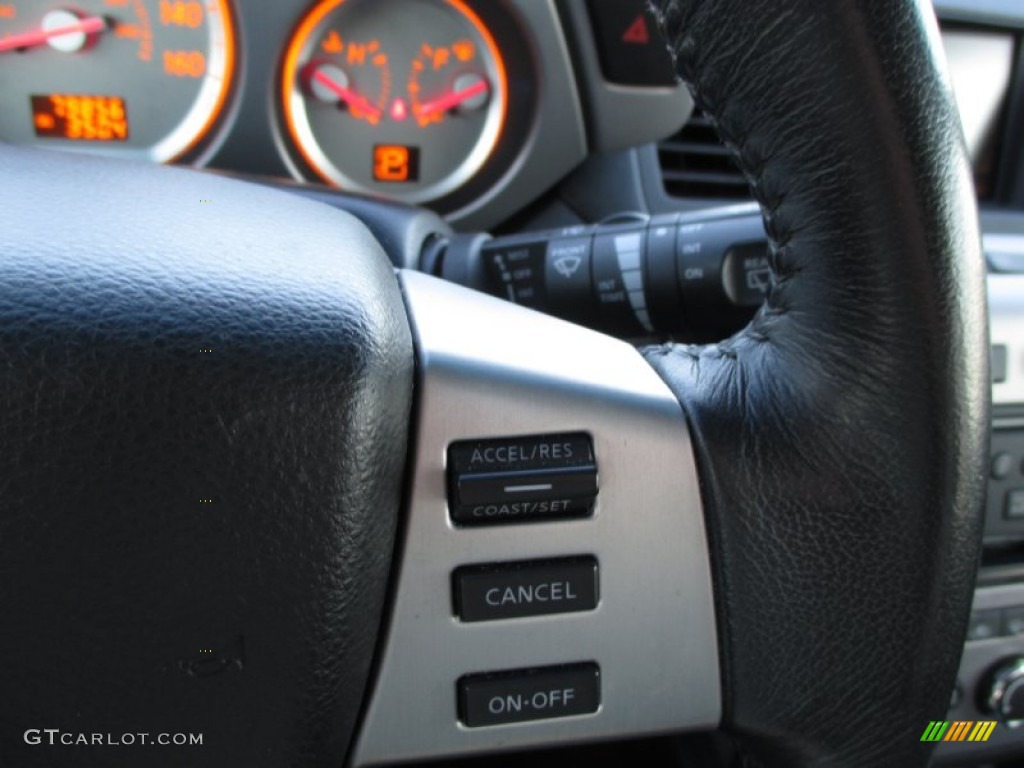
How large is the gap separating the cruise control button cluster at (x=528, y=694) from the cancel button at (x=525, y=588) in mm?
31

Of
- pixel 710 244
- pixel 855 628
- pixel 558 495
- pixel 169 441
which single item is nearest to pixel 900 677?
pixel 855 628

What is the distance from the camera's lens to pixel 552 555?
435 mm

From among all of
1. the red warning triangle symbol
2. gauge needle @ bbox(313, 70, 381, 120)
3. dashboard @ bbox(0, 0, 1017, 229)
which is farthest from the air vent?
gauge needle @ bbox(313, 70, 381, 120)

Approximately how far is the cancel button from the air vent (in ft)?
3.40

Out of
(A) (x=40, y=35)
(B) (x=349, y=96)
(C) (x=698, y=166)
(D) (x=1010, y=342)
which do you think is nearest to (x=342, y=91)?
(B) (x=349, y=96)

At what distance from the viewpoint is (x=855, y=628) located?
43 cm

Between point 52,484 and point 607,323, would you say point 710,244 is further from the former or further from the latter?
point 52,484

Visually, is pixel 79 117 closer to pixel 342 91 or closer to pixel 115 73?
pixel 115 73

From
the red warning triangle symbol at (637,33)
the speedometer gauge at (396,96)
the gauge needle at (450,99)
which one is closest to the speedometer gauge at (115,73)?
the speedometer gauge at (396,96)

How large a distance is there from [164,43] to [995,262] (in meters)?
1.19

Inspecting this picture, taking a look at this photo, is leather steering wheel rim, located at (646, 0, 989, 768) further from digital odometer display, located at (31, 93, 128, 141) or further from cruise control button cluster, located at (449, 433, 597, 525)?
digital odometer display, located at (31, 93, 128, 141)

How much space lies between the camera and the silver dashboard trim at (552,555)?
424mm

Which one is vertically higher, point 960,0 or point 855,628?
point 960,0

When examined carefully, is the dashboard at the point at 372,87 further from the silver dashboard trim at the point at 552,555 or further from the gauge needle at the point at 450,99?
the silver dashboard trim at the point at 552,555
